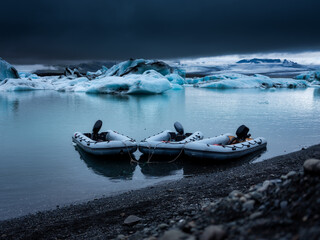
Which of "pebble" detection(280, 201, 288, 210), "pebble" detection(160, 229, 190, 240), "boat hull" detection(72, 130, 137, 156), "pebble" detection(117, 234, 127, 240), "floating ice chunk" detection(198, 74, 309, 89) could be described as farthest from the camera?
"floating ice chunk" detection(198, 74, 309, 89)

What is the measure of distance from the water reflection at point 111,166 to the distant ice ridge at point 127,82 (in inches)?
762

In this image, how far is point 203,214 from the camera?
8.67 ft

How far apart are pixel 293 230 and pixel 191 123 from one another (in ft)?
36.7

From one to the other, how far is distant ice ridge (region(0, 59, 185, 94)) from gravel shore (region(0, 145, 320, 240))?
71.1 feet

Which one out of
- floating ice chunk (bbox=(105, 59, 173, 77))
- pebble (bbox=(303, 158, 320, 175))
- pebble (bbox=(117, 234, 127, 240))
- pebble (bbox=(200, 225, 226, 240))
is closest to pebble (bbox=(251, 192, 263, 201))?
pebble (bbox=(303, 158, 320, 175))

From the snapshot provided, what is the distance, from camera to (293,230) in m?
1.73

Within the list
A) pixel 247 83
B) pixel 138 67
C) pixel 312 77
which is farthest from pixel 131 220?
pixel 312 77

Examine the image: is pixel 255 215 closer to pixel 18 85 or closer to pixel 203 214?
pixel 203 214

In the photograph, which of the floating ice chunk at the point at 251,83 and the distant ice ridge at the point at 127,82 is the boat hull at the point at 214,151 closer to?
the distant ice ridge at the point at 127,82

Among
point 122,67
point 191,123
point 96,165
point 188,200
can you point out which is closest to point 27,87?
point 122,67

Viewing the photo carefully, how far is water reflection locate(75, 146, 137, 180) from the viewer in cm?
638

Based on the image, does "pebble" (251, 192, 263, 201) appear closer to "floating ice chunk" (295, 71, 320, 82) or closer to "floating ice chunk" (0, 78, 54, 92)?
"floating ice chunk" (0, 78, 54, 92)

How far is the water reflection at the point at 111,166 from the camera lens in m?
6.38

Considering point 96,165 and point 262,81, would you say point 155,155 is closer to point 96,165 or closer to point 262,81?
point 96,165
